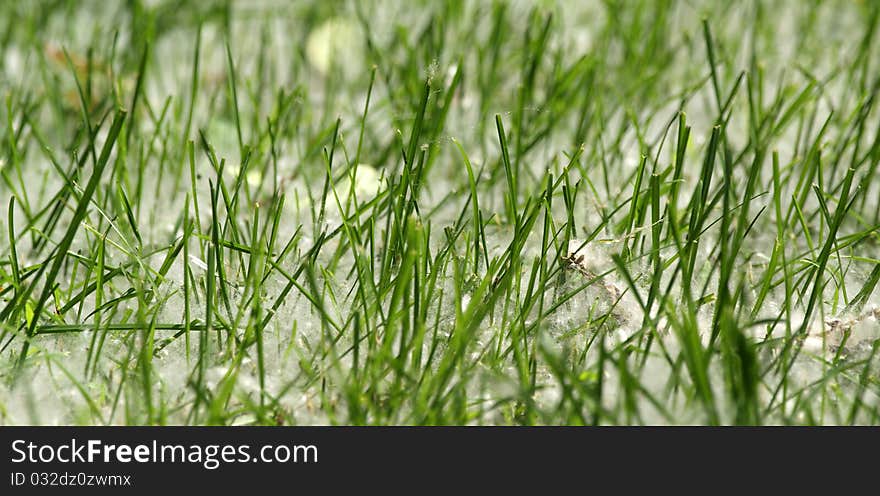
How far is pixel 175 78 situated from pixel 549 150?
1042 millimetres

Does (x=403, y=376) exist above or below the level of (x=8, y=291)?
below

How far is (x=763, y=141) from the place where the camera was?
198 cm

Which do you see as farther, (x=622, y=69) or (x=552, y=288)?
(x=622, y=69)

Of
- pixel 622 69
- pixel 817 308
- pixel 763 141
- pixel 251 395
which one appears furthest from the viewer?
pixel 622 69

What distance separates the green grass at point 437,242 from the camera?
144cm

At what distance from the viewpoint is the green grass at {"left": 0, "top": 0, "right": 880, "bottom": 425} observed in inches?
56.7

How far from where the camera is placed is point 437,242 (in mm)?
1883
